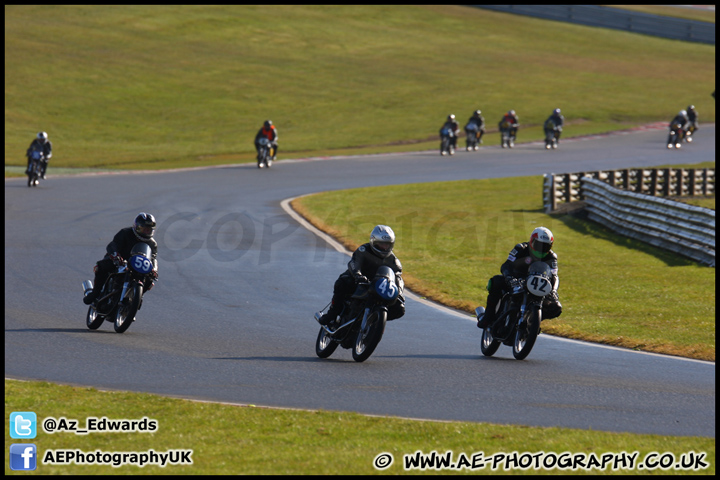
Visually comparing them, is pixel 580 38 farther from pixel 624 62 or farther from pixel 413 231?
pixel 413 231

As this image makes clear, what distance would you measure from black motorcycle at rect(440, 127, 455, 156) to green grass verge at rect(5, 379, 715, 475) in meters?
34.2

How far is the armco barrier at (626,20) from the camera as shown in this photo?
83.1 m

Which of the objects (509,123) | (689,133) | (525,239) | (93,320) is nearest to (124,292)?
(93,320)

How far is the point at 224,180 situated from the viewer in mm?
34656

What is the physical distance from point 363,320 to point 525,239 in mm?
13251

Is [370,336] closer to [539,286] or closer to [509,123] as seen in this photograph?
[539,286]

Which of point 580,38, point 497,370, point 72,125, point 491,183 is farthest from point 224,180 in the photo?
point 580,38

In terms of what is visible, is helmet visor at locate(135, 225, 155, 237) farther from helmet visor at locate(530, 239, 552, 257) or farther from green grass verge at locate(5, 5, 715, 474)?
green grass verge at locate(5, 5, 715, 474)

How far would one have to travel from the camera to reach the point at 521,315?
11.7 m

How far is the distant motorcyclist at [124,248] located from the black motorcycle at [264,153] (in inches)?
994

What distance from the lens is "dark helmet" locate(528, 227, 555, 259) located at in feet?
38.2

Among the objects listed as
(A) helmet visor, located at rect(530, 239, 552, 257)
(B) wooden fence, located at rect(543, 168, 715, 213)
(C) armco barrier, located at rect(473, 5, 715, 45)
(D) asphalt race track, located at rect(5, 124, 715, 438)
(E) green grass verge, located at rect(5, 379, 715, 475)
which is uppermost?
(C) armco barrier, located at rect(473, 5, 715, 45)

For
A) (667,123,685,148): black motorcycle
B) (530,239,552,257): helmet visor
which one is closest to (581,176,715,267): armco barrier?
(530,239,552,257): helmet visor

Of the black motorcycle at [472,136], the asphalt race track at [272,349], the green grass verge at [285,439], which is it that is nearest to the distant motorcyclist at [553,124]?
the black motorcycle at [472,136]
